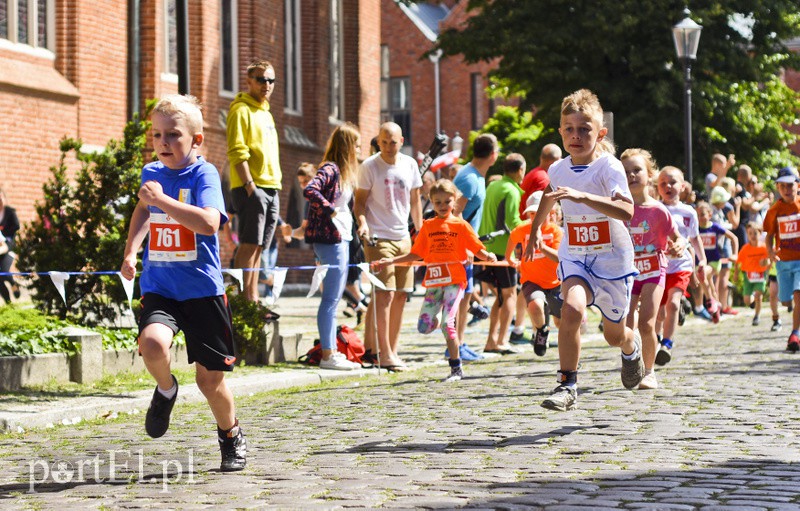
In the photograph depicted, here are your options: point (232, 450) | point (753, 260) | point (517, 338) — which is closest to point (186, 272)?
point (232, 450)

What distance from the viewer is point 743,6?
3431 cm

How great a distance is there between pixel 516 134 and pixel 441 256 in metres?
30.5

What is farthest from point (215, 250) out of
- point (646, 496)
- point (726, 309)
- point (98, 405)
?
point (726, 309)

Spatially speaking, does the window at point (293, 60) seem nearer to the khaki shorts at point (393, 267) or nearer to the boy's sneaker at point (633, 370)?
the khaki shorts at point (393, 267)

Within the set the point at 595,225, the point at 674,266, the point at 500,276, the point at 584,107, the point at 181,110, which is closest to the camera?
the point at 181,110

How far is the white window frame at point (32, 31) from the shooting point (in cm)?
2223

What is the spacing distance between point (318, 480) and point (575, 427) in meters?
2.19

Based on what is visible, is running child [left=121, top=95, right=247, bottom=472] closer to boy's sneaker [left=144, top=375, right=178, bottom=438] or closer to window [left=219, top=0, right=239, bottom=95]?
boy's sneaker [left=144, top=375, right=178, bottom=438]

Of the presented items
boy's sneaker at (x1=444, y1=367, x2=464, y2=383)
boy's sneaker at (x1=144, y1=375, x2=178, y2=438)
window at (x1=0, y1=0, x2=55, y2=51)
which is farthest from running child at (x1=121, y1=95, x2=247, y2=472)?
window at (x1=0, y1=0, x2=55, y2=51)

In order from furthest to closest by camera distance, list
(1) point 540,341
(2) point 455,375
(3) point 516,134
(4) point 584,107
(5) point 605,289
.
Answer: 1. (3) point 516,134
2. (1) point 540,341
3. (2) point 455,375
4. (5) point 605,289
5. (4) point 584,107

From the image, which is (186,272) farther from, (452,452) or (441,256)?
(441,256)

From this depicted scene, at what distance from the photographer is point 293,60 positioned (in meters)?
33.0

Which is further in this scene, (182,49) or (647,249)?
(182,49)

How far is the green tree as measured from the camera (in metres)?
33.4
